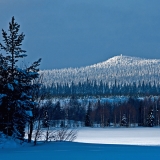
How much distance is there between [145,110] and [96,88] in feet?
287

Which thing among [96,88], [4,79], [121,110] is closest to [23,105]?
[4,79]

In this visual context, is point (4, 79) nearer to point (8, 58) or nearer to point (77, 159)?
point (8, 58)

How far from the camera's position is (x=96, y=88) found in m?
174

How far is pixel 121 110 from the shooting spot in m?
83.1

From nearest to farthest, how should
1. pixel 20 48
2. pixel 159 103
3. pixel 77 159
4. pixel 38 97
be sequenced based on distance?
pixel 77 159, pixel 20 48, pixel 38 97, pixel 159 103

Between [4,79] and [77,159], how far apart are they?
1006 cm

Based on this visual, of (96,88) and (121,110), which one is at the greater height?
(96,88)

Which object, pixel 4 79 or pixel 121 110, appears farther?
pixel 121 110

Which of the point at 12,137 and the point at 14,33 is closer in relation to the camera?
the point at 12,137

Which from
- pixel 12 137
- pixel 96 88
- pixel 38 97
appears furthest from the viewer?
pixel 96 88

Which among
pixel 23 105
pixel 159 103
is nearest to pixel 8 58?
pixel 23 105

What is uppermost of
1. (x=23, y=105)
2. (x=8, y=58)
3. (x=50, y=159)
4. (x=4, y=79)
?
(x=8, y=58)

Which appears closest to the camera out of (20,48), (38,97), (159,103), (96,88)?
(20,48)

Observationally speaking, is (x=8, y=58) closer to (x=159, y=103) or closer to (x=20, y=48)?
(x=20, y=48)
